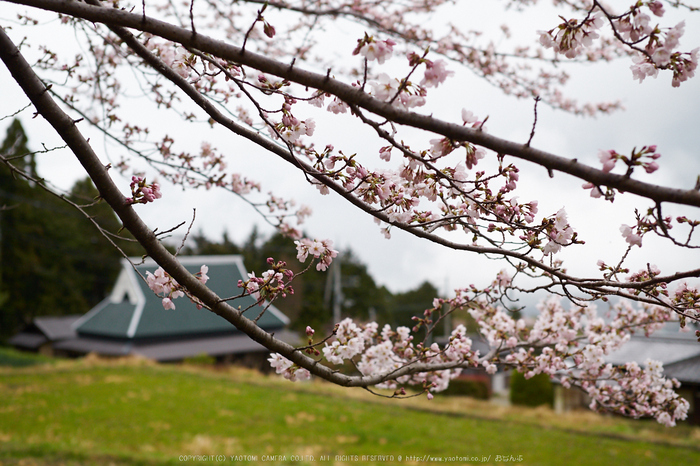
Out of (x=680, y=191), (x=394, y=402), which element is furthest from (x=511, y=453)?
(x=680, y=191)

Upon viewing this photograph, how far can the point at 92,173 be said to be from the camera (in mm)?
1679

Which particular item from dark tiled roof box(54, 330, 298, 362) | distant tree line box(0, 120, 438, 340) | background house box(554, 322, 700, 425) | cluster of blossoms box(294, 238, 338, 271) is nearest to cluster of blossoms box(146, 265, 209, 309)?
cluster of blossoms box(294, 238, 338, 271)

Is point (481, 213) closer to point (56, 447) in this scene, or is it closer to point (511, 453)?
point (56, 447)

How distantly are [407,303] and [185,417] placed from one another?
21703 millimetres

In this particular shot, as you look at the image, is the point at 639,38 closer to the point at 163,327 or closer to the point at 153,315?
the point at 163,327

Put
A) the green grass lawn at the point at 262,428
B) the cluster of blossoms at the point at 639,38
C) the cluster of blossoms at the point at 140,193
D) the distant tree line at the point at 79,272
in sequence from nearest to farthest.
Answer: the cluster of blossoms at the point at 639,38, the cluster of blossoms at the point at 140,193, the green grass lawn at the point at 262,428, the distant tree line at the point at 79,272

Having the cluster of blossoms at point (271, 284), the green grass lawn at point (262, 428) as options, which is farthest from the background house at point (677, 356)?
the cluster of blossoms at point (271, 284)

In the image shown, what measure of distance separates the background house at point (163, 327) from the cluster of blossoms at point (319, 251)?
13.8 m

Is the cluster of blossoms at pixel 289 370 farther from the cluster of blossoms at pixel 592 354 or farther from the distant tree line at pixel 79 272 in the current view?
the distant tree line at pixel 79 272

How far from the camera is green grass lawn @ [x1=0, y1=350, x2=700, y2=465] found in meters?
5.93

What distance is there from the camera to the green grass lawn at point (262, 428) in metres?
5.93

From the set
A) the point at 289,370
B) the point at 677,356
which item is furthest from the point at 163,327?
the point at 289,370

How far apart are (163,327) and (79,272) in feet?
44.6

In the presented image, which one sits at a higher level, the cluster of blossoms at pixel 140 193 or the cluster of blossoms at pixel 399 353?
the cluster of blossoms at pixel 140 193
